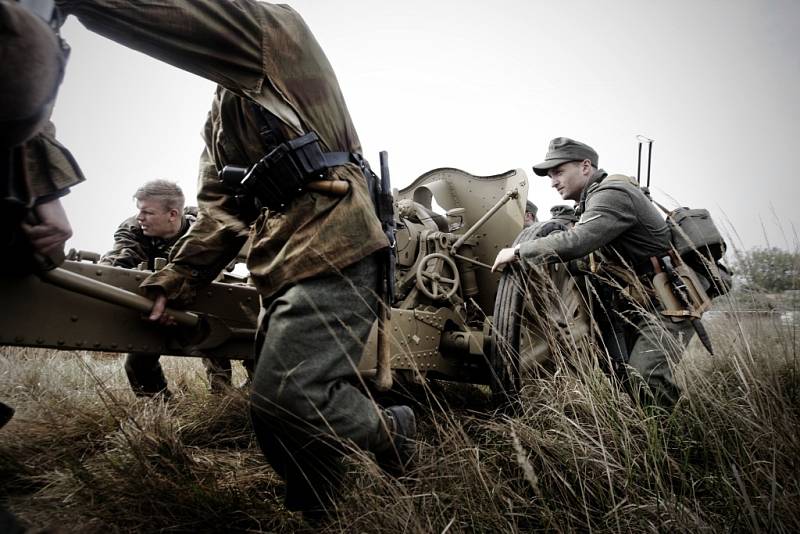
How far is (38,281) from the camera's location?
167 centimetres

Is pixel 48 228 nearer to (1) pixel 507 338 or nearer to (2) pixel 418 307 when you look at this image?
(2) pixel 418 307

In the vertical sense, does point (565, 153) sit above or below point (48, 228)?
above

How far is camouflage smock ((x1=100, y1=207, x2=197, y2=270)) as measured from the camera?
367 cm

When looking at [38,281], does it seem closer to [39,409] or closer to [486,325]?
[39,409]

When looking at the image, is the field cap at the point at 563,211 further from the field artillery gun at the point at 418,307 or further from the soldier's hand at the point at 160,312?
the soldier's hand at the point at 160,312

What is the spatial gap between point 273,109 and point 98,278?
3.16 feet

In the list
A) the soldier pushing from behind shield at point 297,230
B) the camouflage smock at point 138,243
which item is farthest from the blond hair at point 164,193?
the soldier pushing from behind shield at point 297,230

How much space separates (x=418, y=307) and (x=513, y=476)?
1.49m

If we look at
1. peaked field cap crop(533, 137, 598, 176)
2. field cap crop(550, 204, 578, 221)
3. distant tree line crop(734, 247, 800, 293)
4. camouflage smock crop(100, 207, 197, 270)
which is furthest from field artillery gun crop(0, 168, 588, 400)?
field cap crop(550, 204, 578, 221)

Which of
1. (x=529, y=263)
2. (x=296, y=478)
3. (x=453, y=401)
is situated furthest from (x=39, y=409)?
(x=529, y=263)

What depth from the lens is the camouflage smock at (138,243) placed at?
3.67 m

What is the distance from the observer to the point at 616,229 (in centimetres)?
324

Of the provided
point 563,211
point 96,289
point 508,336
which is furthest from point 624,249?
point 96,289

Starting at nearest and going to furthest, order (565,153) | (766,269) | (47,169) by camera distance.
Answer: (47,169) → (766,269) → (565,153)
